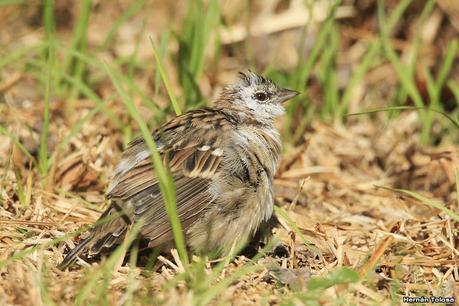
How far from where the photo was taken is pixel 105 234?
4391 mm

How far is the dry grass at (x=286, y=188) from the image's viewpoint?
3.96 m

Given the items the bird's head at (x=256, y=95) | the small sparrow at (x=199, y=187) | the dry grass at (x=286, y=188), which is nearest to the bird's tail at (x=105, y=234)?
the small sparrow at (x=199, y=187)

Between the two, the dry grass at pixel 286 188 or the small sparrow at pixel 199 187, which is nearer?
the dry grass at pixel 286 188

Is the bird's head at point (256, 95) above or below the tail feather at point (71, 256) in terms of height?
above

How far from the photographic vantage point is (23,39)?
8156 millimetres

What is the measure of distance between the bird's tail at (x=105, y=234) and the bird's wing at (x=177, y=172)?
0.08m

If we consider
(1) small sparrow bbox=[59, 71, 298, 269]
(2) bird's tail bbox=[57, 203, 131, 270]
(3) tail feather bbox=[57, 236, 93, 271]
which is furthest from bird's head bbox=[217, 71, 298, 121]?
(3) tail feather bbox=[57, 236, 93, 271]

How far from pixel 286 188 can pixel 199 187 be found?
4.56 feet

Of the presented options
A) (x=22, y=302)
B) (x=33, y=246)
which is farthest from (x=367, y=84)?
(x=22, y=302)

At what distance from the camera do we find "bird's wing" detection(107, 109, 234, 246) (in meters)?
4.41

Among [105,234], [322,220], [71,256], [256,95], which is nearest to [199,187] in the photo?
[105,234]

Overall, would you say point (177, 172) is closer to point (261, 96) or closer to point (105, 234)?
point (105, 234)

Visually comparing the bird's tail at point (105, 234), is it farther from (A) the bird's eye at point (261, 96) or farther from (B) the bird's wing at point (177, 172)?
(A) the bird's eye at point (261, 96)

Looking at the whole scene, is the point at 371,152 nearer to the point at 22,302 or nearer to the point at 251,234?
the point at 251,234
